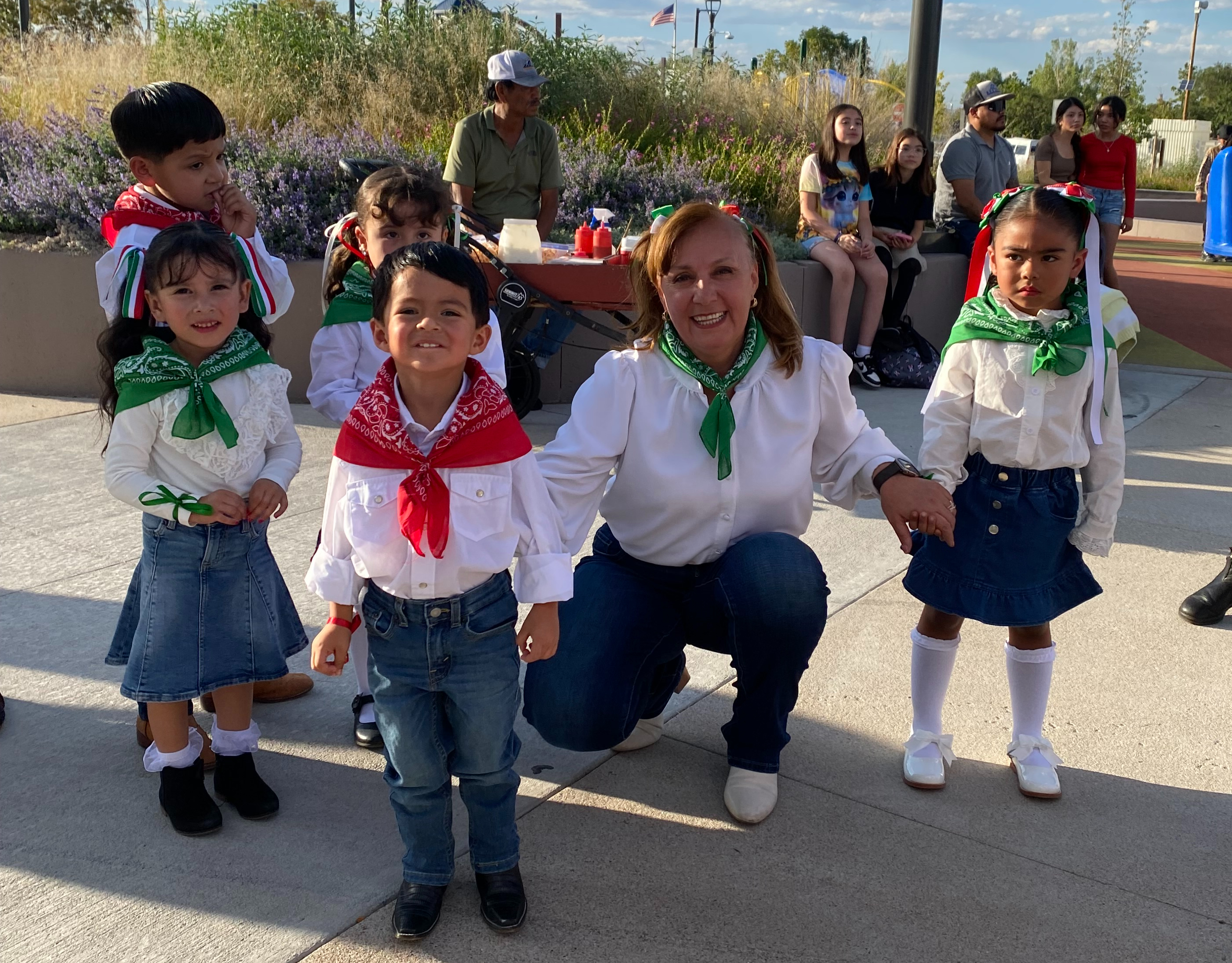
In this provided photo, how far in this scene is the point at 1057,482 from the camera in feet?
8.82

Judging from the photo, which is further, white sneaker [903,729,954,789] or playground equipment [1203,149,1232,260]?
playground equipment [1203,149,1232,260]

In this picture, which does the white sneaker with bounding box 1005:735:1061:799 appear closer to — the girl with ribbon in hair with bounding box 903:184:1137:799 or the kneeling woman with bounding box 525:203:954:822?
the girl with ribbon in hair with bounding box 903:184:1137:799

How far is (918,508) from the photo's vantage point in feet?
7.97

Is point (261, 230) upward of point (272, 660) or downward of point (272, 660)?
upward

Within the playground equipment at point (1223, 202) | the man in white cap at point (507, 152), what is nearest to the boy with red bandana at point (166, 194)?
the man in white cap at point (507, 152)

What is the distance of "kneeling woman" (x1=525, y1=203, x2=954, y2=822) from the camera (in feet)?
8.30

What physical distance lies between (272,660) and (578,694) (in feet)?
2.26

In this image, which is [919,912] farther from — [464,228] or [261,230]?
[261,230]

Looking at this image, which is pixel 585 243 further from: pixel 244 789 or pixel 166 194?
pixel 244 789

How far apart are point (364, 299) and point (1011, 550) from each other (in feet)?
5.49

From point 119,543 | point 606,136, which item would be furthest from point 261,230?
point 606,136

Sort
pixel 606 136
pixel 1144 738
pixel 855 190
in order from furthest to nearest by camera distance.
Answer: pixel 606 136, pixel 855 190, pixel 1144 738

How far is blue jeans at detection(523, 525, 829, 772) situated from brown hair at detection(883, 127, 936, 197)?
5729 mm

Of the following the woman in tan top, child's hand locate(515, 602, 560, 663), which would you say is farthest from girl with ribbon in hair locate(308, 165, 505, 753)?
the woman in tan top
